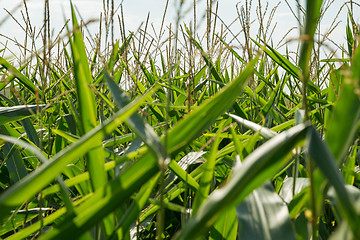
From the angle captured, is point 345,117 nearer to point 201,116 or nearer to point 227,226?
point 201,116

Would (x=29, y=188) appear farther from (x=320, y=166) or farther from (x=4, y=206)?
(x=320, y=166)

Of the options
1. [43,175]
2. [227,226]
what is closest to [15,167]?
[227,226]

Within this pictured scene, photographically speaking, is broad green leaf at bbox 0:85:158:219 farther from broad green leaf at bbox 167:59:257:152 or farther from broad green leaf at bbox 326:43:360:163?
broad green leaf at bbox 326:43:360:163

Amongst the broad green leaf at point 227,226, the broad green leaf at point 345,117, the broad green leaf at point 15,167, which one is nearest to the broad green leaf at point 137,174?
the broad green leaf at point 345,117

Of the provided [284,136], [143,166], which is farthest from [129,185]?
[284,136]

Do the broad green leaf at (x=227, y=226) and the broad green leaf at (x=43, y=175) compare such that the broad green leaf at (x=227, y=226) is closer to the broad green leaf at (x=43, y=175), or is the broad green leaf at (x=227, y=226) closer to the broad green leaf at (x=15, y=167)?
the broad green leaf at (x=43, y=175)

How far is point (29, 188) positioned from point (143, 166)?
108 millimetres

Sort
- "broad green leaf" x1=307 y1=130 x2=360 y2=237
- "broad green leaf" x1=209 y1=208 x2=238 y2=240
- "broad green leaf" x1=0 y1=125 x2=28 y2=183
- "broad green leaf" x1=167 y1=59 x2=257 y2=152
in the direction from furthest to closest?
"broad green leaf" x1=0 y1=125 x2=28 y2=183
"broad green leaf" x1=209 y1=208 x2=238 y2=240
"broad green leaf" x1=167 y1=59 x2=257 y2=152
"broad green leaf" x1=307 y1=130 x2=360 y2=237

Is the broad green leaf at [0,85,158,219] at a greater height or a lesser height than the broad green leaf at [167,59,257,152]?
greater

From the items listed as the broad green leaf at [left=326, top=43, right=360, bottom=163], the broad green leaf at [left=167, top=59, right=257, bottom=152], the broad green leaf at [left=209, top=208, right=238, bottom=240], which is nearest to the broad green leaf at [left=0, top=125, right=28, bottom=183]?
the broad green leaf at [left=209, top=208, right=238, bottom=240]

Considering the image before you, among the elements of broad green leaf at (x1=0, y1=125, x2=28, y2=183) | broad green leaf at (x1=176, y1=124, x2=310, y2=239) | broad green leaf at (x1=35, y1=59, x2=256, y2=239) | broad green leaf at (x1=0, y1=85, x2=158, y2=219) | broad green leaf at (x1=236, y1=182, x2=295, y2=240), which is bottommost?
broad green leaf at (x1=236, y1=182, x2=295, y2=240)

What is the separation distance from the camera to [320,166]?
1.11 ft

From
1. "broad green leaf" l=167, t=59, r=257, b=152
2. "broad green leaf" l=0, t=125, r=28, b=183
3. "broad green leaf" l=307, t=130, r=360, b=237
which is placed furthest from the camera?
"broad green leaf" l=0, t=125, r=28, b=183

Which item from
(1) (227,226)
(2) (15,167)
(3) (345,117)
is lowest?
(1) (227,226)
